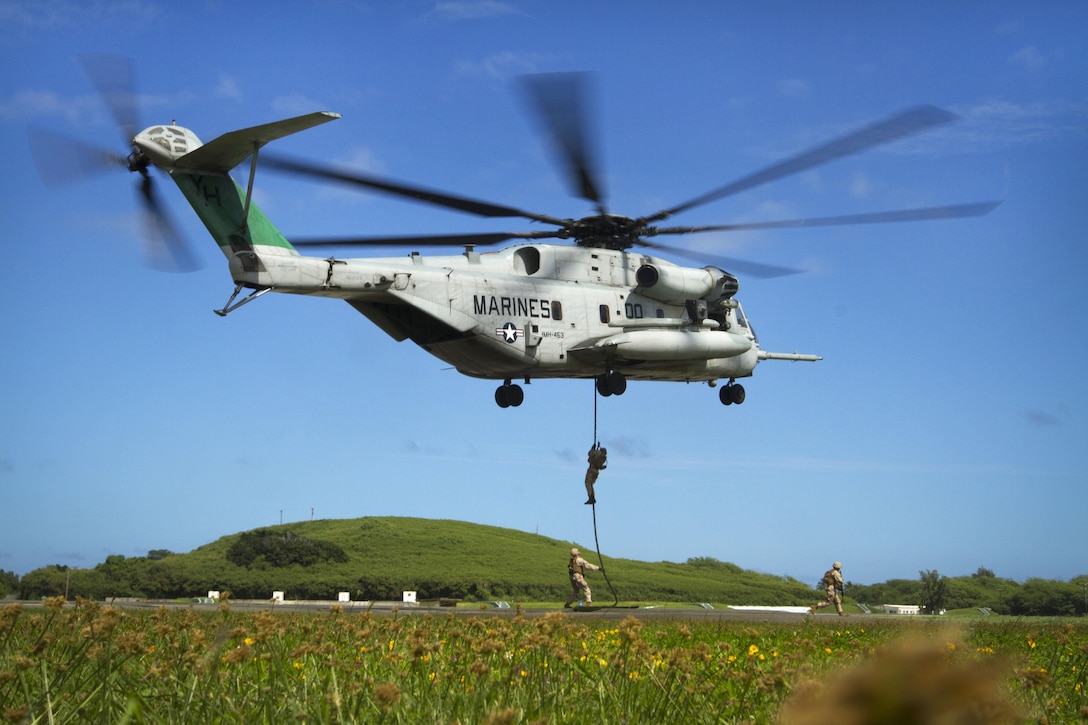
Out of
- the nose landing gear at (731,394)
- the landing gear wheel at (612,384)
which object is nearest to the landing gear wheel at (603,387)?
the landing gear wheel at (612,384)

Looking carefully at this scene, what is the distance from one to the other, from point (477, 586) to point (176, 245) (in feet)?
59.3

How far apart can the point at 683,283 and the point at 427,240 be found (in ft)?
20.6

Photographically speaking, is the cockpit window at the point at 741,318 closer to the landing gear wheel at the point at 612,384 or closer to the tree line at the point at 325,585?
the landing gear wheel at the point at 612,384

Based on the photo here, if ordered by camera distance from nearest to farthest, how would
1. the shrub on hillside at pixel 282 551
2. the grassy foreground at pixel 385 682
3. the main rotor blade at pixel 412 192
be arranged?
the grassy foreground at pixel 385 682 < the main rotor blade at pixel 412 192 < the shrub on hillside at pixel 282 551

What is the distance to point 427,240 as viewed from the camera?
1983cm

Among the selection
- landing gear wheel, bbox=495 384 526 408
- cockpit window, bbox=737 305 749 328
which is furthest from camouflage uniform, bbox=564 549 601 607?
cockpit window, bbox=737 305 749 328

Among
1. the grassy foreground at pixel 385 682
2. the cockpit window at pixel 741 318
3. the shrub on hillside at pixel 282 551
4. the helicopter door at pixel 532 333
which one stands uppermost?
the cockpit window at pixel 741 318

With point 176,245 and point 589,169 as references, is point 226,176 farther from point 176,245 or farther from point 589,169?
point 589,169

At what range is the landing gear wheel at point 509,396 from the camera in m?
21.4

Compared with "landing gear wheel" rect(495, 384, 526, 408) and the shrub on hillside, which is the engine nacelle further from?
the shrub on hillside

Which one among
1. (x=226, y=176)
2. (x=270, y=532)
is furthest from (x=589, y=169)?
(x=270, y=532)

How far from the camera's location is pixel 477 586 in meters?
33.0

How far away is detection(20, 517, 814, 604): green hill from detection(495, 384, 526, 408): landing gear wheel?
11.3 m

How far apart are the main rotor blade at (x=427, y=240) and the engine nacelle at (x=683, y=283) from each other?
2339 mm
